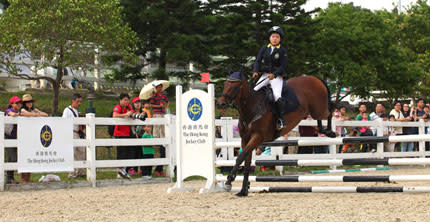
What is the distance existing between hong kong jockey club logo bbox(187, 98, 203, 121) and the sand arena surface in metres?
1.39

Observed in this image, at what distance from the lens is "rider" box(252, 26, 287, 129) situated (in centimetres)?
930

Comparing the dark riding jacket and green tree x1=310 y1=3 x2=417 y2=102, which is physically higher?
green tree x1=310 y1=3 x2=417 y2=102

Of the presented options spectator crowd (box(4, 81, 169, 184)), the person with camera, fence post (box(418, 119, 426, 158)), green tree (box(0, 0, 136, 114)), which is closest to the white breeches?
spectator crowd (box(4, 81, 169, 184))

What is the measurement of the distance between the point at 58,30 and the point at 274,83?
1970 cm

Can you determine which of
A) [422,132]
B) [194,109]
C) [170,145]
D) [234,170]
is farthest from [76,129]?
[422,132]

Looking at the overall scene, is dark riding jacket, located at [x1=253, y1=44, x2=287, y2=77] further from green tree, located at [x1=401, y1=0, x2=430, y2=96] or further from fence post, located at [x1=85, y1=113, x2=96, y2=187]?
green tree, located at [x1=401, y1=0, x2=430, y2=96]

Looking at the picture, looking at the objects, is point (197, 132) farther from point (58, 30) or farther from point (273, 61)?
point (58, 30)

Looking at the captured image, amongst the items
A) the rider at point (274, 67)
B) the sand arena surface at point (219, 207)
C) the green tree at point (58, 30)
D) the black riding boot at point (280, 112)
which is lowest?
the sand arena surface at point (219, 207)

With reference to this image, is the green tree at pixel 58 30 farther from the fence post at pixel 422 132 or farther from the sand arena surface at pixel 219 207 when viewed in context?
the sand arena surface at pixel 219 207

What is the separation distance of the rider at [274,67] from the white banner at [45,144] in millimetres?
5010

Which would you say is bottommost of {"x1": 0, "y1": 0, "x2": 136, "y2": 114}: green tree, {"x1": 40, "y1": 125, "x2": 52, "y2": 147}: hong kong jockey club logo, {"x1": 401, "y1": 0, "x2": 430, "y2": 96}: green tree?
{"x1": 40, "y1": 125, "x2": 52, "y2": 147}: hong kong jockey club logo

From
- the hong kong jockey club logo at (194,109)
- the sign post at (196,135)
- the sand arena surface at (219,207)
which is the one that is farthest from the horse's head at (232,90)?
the hong kong jockey club logo at (194,109)

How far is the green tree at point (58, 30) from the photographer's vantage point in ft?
86.6

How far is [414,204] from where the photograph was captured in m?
7.69
